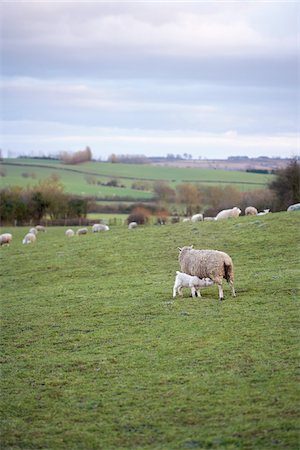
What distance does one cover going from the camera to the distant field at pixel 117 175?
106688 mm

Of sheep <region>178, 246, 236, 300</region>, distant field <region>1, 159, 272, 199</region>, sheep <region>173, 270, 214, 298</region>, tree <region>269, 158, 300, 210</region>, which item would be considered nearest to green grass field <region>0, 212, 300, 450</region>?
sheep <region>173, 270, 214, 298</region>

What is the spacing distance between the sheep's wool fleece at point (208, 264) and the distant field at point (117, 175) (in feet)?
264

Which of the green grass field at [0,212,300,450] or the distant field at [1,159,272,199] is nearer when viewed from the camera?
the green grass field at [0,212,300,450]

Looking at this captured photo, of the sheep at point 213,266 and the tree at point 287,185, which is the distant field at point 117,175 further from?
the sheep at point 213,266

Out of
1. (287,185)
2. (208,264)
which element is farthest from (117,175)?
(208,264)

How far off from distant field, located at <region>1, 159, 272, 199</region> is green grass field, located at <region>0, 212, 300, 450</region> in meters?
78.7

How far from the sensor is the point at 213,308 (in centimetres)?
1722

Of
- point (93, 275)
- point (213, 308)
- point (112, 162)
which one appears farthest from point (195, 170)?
point (213, 308)

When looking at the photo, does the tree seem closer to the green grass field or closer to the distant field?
the green grass field

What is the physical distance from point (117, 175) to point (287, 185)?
76.4 m

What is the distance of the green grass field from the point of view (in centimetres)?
1019

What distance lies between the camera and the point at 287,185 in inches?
2029

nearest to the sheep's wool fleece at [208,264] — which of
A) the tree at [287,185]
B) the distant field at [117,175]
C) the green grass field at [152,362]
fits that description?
the green grass field at [152,362]

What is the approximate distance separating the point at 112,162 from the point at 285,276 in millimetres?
128170
